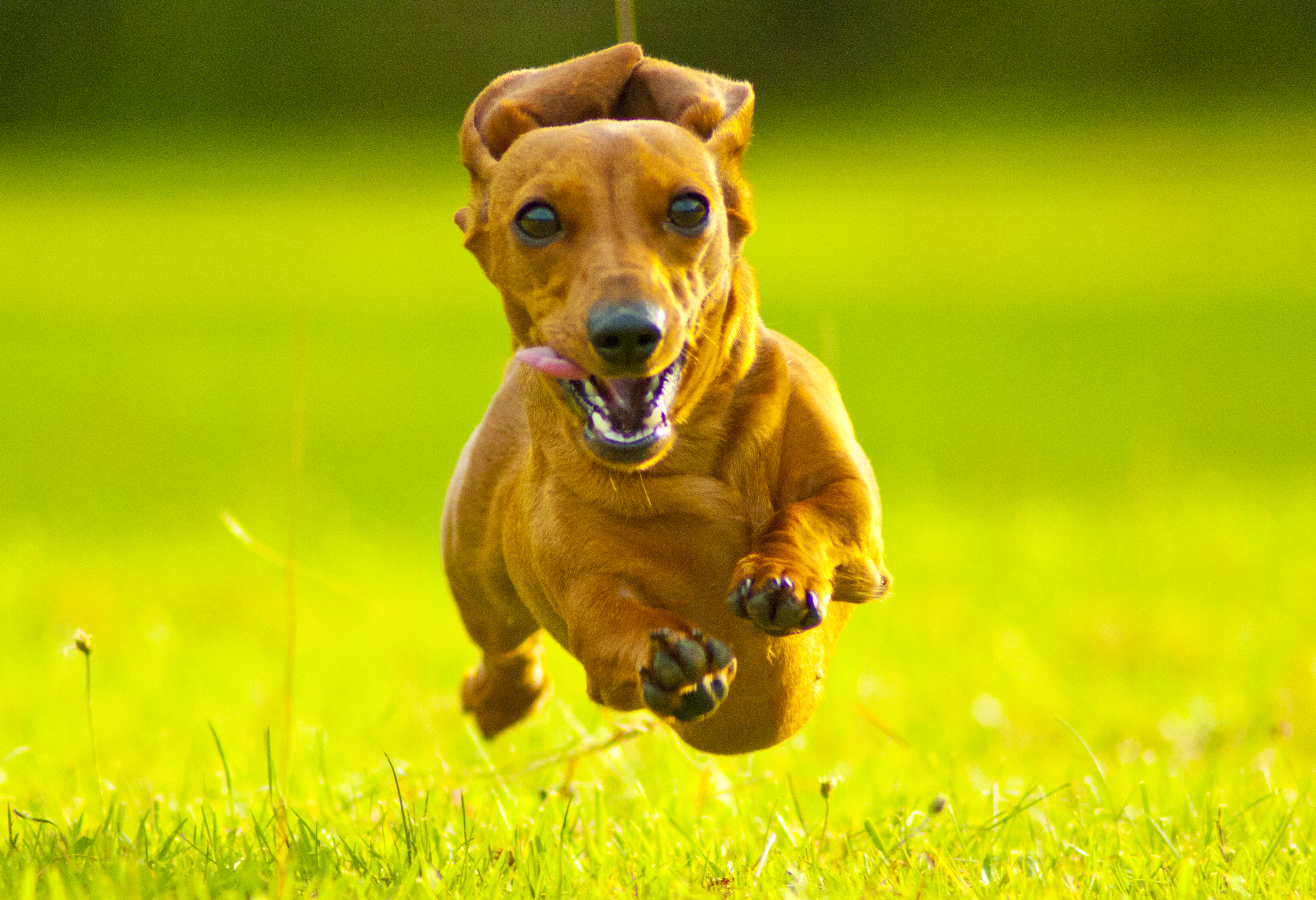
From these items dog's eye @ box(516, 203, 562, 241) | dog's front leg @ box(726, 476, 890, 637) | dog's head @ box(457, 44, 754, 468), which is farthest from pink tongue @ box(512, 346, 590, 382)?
dog's front leg @ box(726, 476, 890, 637)

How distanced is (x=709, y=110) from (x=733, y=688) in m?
1.01

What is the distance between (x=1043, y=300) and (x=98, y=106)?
28.0m

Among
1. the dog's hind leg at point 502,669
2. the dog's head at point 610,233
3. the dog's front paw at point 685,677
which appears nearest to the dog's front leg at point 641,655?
the dog's front paw at point 685,677

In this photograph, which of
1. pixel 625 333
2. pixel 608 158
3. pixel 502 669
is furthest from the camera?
pixel 502 669

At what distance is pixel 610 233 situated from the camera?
7.72 feet

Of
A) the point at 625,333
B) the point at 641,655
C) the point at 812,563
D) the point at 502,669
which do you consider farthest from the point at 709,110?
the point at 502,669

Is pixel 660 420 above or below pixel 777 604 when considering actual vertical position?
above

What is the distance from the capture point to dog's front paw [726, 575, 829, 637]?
7.54 ft

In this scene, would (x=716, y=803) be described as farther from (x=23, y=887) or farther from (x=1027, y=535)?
(x=1027, y=535)

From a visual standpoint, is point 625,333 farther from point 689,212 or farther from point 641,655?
point 641,655

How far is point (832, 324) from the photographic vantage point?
3449mm

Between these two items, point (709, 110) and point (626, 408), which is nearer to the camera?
point (626, 408)

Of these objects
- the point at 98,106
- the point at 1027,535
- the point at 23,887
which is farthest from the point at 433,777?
the point at 98,106

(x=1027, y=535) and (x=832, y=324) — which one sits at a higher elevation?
(x=832, y=324)
